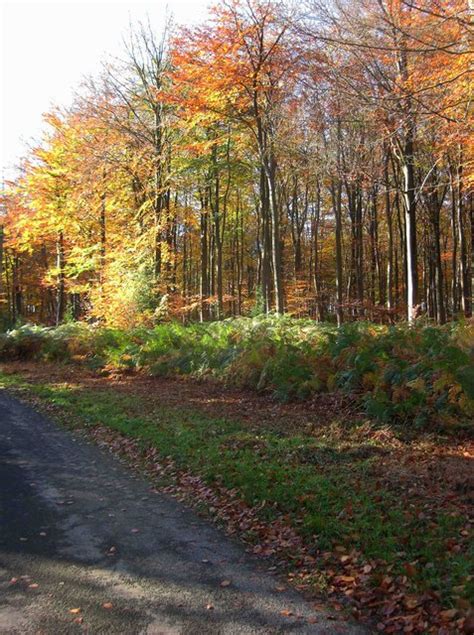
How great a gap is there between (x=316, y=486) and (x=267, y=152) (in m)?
12.8

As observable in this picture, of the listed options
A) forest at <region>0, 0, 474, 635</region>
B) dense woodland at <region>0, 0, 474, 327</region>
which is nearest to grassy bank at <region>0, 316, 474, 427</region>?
forest at <region>0, 0, 474, 635</region>

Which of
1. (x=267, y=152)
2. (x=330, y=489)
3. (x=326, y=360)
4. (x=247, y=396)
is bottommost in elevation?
(x=330, y=489)

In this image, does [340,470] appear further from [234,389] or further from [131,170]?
[131,170]

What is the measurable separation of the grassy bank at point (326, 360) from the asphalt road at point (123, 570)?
13.3ft

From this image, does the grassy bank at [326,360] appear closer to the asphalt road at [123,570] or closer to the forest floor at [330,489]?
the forest floor at [330,489]

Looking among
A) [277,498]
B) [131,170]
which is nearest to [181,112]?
[131,170]

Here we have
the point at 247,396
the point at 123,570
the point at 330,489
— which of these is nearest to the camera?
the point at 123,570

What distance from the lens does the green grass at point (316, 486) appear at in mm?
4258

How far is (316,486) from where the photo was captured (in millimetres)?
5758

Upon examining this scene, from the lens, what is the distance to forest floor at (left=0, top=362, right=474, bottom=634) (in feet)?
12.7

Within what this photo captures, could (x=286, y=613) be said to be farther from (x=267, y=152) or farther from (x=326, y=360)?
(x=267, y=152)

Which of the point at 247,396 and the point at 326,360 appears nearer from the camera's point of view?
the point at 326,360

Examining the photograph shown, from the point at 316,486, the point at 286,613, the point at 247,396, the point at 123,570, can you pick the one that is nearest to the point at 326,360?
the point at 247,396

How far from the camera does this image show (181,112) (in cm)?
1920
